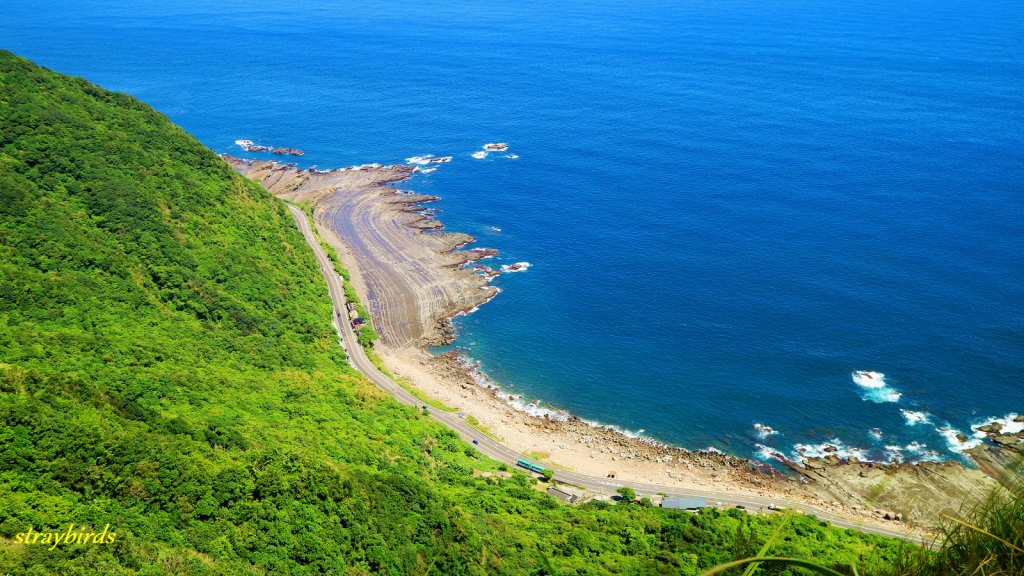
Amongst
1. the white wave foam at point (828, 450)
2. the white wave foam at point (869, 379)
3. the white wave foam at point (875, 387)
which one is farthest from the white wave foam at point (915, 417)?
the white wave foam at point (828, 450)

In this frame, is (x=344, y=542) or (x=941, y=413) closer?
(x=344, y=542)

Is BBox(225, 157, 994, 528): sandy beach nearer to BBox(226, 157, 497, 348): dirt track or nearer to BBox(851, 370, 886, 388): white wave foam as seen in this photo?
BBox(226, 157, 497, 348): dirt track

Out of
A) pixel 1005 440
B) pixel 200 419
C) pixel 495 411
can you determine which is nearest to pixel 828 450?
pixel 1005 440

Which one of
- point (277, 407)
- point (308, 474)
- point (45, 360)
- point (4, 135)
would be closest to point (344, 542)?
point (308, 474)

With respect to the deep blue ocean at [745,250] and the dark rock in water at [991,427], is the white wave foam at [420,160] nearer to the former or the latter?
the deep blue ocean at [745,250]

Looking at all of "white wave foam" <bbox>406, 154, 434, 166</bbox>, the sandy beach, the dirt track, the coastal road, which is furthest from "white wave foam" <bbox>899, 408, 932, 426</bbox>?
"white wave foam" <bbox>406, 154, 434, 166</bbox>

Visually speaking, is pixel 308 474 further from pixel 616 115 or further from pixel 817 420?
pixel 616 115

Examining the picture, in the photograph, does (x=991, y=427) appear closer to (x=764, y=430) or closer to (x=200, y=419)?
(x=764, y=430)
